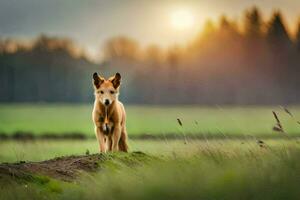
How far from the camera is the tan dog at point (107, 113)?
16.3 m

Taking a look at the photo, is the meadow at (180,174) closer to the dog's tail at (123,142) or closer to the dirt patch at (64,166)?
the dirt patch at (64,166)

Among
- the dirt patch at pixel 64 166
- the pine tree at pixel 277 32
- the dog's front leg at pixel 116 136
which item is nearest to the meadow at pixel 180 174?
the dirt patch at pixel 64 166

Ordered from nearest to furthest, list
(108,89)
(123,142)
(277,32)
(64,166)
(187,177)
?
1. (187,177)
2. (64,166)
3. (108,89)
4. (123,142)
5. (277,32)

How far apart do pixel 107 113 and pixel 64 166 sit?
373 centimetres

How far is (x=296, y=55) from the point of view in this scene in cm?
10088

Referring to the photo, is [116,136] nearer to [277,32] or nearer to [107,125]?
[107,125]

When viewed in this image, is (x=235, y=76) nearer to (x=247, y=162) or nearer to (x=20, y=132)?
(x=20, y=132)

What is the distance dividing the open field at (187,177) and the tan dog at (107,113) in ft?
11.9

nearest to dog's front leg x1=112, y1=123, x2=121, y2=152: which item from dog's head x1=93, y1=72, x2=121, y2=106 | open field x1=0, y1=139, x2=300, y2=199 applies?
dog's head x1=93, y1=72, x2=121, y2=106

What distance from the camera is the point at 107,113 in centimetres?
1647

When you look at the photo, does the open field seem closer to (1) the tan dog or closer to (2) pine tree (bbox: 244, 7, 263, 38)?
(1) the tan dog

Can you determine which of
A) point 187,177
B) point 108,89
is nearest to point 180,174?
point 187,177

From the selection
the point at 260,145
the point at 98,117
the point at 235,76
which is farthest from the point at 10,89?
the point at 260,145

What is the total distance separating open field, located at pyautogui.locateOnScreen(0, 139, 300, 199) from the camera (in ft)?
29.8
